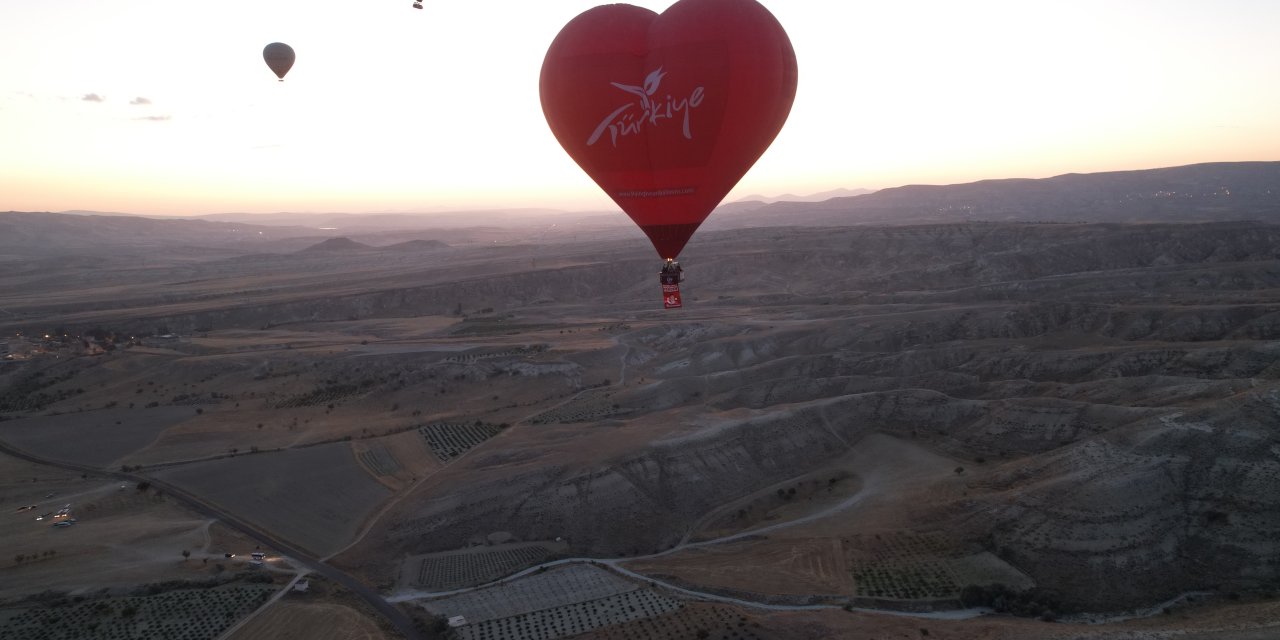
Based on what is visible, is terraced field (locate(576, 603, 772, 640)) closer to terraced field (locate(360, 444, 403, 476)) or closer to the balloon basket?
the balloon basket

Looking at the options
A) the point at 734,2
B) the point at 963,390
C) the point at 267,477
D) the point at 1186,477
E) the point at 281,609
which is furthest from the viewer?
the point at 963,390

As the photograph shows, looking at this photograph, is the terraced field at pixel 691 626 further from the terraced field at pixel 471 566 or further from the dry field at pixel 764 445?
the terraced field at pixel 471 566

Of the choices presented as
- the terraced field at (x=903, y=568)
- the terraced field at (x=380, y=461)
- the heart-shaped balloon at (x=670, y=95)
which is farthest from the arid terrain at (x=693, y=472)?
the heart-shaped balloon at (x=670, y=95)

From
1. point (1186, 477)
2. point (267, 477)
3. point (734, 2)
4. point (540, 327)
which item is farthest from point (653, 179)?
point (540, 327)

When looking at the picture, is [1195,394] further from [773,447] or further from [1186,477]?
[773,447]

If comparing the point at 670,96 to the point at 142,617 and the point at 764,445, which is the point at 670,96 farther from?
the point at 142,617

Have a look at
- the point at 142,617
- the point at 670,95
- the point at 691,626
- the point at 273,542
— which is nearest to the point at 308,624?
the point at 142,617
